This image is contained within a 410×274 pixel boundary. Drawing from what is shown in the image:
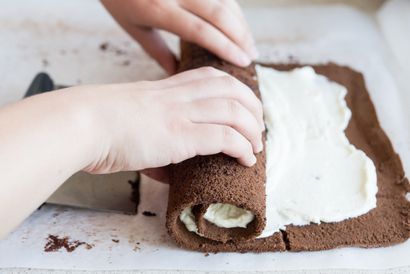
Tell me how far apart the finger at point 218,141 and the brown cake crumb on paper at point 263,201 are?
0.04 metres

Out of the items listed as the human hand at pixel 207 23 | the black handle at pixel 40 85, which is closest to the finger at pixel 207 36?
the human hand at pixel 207 23

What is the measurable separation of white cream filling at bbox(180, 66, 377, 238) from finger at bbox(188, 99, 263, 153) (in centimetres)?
18

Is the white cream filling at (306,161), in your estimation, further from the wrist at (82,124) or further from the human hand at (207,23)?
the wrist at (82,124)

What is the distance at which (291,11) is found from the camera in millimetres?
2006

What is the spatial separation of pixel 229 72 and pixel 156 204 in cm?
37

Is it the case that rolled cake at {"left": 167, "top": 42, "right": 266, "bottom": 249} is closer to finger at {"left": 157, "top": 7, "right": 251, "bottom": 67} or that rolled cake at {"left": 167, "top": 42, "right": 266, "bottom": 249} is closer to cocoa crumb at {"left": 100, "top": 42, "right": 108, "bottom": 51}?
finger at {"left": 157, "top": 7, "right": 251, "bottom": 67}

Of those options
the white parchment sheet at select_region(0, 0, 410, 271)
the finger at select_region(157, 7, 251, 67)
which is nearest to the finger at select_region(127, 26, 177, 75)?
the white parchment sheet at select_region(0, 0, 410, 271)

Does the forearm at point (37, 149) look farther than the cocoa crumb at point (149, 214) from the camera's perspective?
No

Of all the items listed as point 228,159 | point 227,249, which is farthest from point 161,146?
point 227,249

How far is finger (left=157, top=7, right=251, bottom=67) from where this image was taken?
56.1 inches

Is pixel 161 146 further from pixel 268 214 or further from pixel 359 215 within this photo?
pixel 359 215

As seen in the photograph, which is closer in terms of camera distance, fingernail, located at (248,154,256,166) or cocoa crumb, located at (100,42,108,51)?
fingernail, located at (248,154,256,166)

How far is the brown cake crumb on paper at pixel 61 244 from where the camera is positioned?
1254 mm

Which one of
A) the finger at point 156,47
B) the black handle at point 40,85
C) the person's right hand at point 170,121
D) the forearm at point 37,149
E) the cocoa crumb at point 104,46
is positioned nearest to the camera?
the forearm at point 37,149
